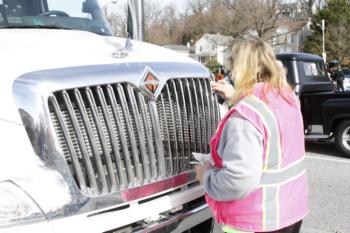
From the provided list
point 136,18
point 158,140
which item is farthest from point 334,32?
point 158,140

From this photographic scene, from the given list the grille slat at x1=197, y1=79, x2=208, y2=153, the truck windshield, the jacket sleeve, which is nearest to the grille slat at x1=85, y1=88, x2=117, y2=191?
the jacket sleeve

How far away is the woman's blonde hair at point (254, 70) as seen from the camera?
2.72 metres

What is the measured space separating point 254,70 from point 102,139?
88cm

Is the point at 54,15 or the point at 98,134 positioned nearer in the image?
the point at 98,134

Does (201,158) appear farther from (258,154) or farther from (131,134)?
(258,154)

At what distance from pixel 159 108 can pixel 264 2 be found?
34046 millimetres

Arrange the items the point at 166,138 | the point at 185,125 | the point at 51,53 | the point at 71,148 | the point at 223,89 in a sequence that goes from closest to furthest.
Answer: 1. the point at 71,148
2. the point at 51,53
3. the point at 166,138
4. the point at 185,125
5. the point at 223,89

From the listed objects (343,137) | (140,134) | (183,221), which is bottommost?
(343,137)

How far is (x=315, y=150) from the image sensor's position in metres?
10.3

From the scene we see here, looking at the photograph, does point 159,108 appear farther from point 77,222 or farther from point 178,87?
point 77,222

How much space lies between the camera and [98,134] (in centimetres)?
273

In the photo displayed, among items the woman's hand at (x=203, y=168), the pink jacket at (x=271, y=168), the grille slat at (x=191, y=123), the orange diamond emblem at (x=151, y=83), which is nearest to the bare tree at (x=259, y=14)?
the grille slat at (x=191, y=123)

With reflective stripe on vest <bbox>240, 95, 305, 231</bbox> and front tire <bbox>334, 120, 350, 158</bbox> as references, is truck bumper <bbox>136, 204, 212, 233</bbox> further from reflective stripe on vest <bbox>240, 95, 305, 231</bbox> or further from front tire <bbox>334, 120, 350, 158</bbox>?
front tire <bbox>334, 120, 350, 158</bbox>

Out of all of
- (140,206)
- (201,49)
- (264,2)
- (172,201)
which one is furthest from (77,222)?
(201,49)
